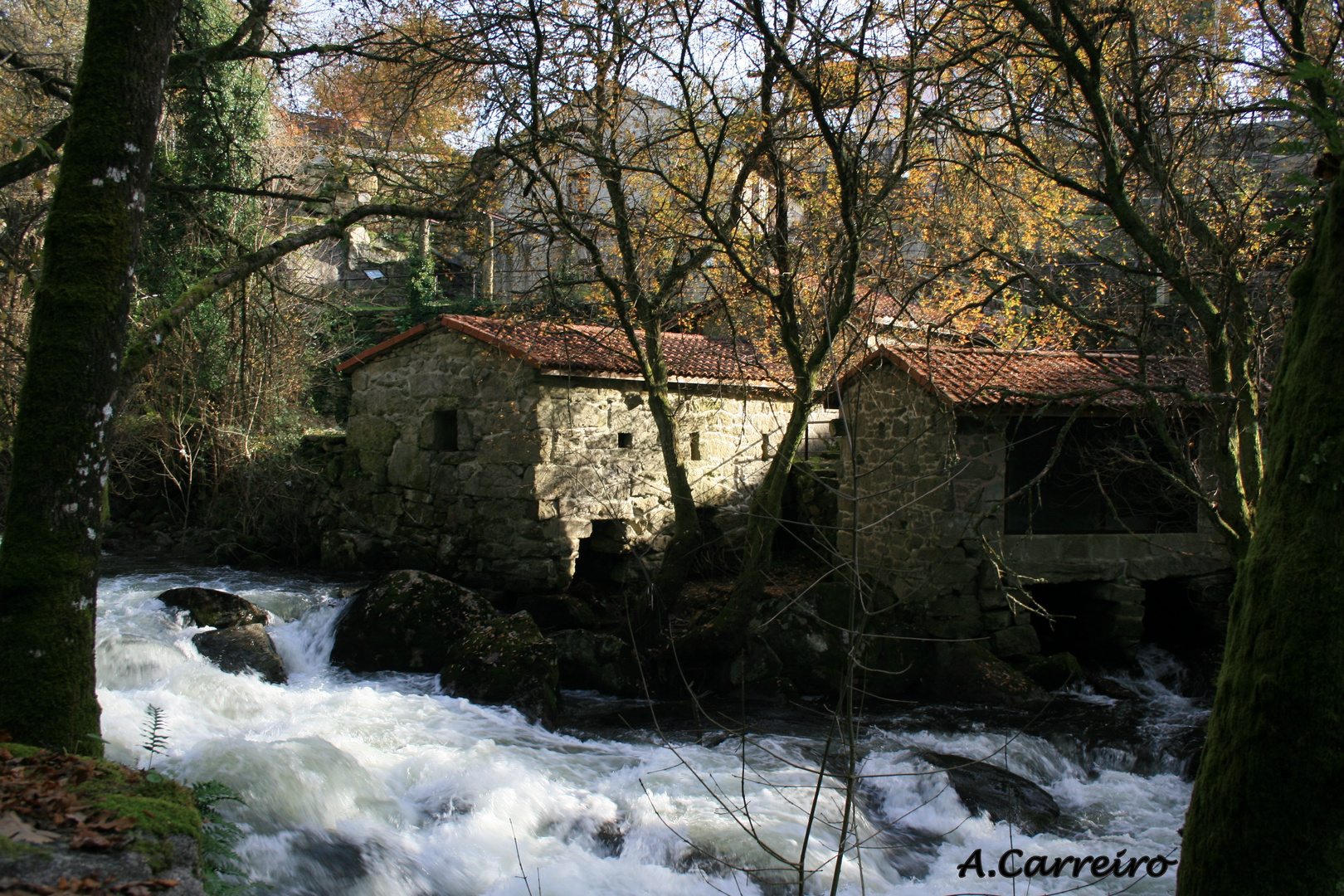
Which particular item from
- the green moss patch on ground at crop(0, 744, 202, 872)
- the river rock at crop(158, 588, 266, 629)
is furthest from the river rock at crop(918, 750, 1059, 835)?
the river rock at crop(158, 588, 266, 629)

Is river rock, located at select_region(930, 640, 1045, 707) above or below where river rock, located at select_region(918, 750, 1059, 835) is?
above

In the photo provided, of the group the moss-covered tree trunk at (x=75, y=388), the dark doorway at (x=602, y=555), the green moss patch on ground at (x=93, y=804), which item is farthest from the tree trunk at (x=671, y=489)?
the green moss patch on ground at (x=93, y=804)

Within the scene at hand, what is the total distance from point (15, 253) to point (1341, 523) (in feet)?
21.4

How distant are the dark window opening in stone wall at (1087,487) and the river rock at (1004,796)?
3.54m

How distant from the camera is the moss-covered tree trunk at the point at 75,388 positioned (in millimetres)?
3256

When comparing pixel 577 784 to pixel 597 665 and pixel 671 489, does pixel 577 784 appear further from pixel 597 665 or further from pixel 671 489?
pixel 671 489

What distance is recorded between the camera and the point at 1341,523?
2.04 meters

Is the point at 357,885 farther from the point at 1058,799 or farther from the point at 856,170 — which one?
the point at 856,170

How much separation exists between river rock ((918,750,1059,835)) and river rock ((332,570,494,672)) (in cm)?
419

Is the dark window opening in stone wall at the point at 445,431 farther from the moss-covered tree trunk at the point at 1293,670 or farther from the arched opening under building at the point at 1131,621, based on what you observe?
the moss-covered tree trunk at the point at 1293,670

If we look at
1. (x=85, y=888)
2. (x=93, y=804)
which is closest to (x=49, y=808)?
(x=93, y=804)

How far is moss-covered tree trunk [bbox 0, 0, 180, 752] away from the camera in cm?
326

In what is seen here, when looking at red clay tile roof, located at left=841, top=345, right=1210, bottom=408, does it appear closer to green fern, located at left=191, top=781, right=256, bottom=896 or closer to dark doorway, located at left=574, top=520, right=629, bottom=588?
dark doorway, located at left=574, top=520, right=629, bottom=588

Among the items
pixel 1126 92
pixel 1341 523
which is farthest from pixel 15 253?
pixel 1126 92
